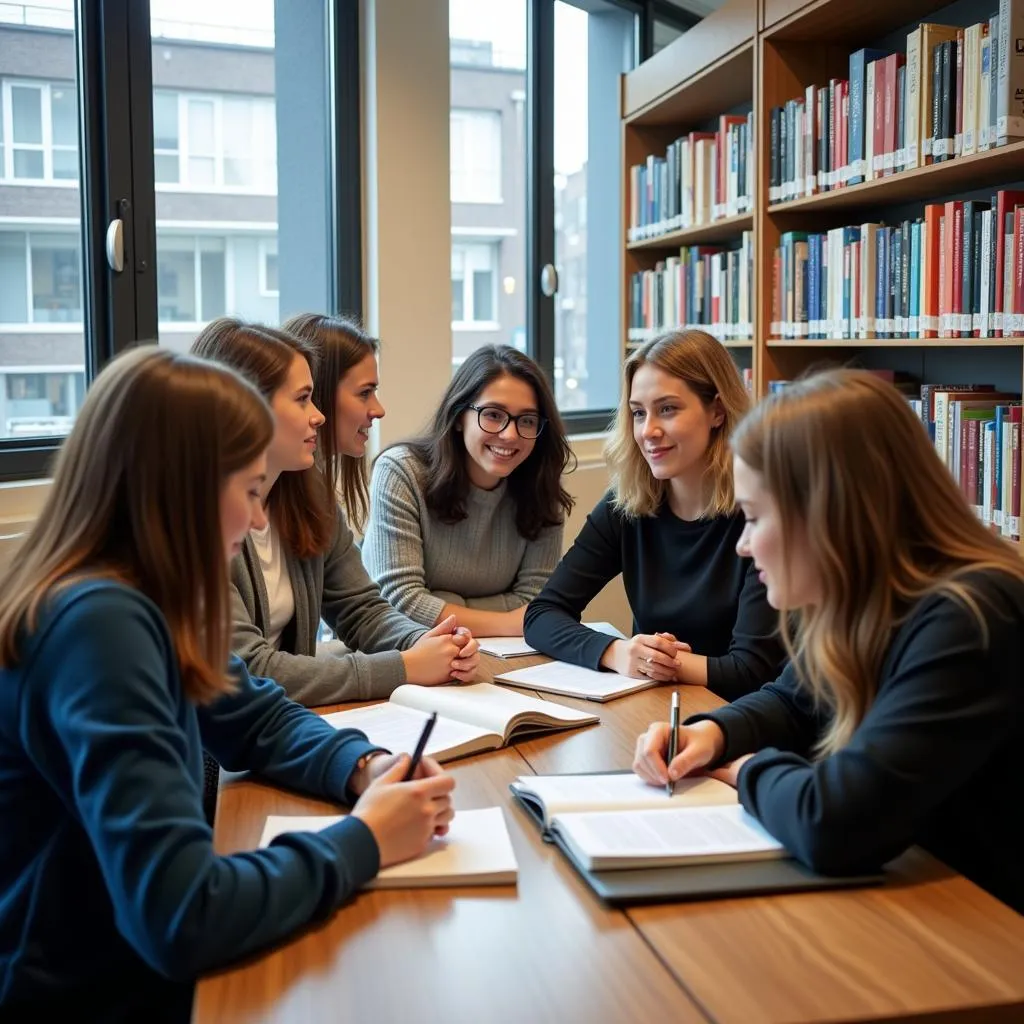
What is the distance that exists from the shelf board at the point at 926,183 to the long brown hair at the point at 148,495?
2068 millimetres

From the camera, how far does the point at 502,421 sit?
2.61 metres

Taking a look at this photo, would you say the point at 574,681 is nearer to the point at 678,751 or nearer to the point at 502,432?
the point at 678,751

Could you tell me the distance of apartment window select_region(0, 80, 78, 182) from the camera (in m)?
2.88

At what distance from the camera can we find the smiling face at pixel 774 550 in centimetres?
129

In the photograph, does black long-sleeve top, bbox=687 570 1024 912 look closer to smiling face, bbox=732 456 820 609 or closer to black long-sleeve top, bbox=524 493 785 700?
smiling face, bbox=732 456 820 609

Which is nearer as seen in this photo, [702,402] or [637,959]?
[637,959]

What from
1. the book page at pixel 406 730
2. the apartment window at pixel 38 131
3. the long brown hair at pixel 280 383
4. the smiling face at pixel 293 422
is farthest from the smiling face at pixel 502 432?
the apartment window at pixel 38 131

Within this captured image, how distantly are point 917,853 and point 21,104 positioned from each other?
2.72m

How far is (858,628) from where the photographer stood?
1280mm

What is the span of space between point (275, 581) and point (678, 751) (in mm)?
895

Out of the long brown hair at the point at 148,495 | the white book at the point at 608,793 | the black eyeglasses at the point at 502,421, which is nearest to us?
the long brown hair at the point at 148,495

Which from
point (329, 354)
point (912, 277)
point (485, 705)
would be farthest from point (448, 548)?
point (912, 277)

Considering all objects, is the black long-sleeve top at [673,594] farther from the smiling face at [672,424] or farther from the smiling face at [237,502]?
the smiling face at [237,502]

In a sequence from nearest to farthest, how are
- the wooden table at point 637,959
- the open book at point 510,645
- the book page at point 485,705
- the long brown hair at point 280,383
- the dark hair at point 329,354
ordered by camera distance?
1. the wooden table at point 637,959
2. the book page at point 485,705
3. the long brown hair at point 280,383
4. the open book at point 510,645
5. the dark hair at point 329,354
